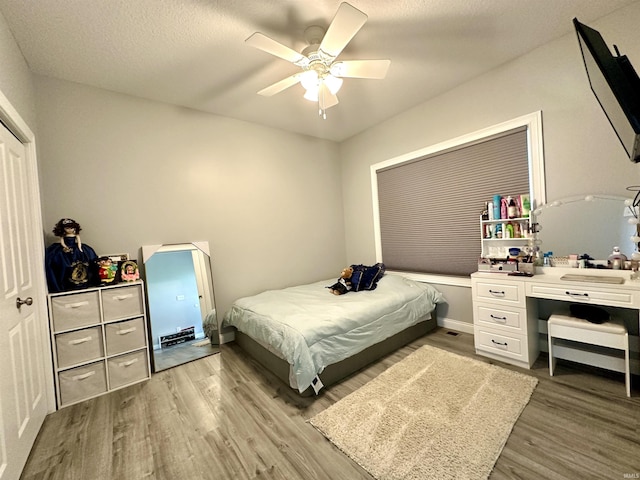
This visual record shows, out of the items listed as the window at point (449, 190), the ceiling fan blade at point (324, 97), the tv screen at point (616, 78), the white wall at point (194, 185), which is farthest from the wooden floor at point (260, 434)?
the ceiling fan blade at point (324, 97)

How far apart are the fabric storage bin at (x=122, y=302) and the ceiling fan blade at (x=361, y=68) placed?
2.56 meters

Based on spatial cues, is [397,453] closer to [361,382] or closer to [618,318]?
[361,382]

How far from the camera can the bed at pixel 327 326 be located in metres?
2.00

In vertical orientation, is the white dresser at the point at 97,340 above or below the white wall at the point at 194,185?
below

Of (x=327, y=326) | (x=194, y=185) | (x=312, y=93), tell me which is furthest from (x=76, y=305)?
(x=312, y=93)

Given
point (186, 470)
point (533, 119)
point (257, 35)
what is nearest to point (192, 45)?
point (257, 35)

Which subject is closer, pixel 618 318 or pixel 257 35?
pixel 257 35

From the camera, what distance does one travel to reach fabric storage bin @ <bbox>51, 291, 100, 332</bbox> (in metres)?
2.02

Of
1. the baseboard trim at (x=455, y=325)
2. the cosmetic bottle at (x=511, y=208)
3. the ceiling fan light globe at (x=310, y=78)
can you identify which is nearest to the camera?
the ceiling fan light globe at (x=310, y=78)

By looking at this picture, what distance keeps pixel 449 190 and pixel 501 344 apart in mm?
1698

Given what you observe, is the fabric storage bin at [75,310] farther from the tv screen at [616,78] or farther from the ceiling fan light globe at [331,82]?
the tv screen at [616,78]

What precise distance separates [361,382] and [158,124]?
329 centimetres

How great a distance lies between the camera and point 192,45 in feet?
6.60

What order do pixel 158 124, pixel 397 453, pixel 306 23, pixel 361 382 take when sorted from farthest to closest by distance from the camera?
pixel 158 124 < pixel 361 382 < pixel 306 23 < pixel 397 453
